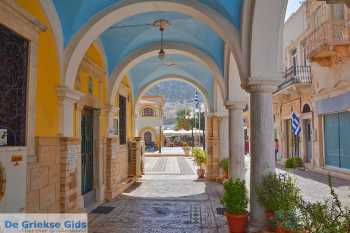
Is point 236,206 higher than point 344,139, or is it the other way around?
point 344,139

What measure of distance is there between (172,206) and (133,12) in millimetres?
4548

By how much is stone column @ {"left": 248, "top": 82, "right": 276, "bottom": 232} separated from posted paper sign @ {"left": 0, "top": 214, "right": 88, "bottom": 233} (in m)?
3.06

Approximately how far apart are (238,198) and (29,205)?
318 cm

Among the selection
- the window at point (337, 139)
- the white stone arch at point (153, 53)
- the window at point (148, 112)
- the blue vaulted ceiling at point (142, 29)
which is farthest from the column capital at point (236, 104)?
the window at point (148, 112)

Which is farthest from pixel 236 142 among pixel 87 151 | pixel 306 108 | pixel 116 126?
pixel 306 108

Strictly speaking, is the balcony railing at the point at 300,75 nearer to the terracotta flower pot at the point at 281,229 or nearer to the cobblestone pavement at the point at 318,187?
the cobblestone pavement at the point at 318,187

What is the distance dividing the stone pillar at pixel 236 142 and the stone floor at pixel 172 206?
981 mm

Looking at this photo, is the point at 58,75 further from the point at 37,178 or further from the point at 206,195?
the point at 206,195

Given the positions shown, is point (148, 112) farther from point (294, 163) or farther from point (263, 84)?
point (263, 84)

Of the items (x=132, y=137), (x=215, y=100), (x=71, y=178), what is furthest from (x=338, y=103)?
(x=71, y=178)

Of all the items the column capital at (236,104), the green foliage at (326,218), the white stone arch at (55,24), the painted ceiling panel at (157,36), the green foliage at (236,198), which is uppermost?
the painted ceiling panel at (157,36)

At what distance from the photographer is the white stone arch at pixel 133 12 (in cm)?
571

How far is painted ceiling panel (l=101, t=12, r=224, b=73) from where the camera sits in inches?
316

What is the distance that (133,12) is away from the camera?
6383mm
